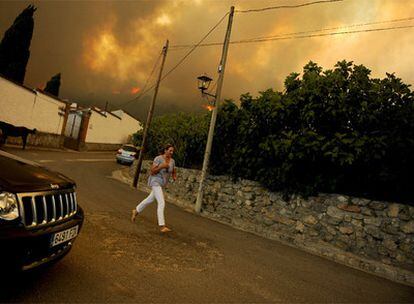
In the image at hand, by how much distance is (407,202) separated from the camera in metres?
6.83

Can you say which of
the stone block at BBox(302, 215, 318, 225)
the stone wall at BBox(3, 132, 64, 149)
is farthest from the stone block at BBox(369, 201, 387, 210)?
the stone wall at BBox(3, 132, 64, 149)

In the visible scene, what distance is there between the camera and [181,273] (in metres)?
4.04

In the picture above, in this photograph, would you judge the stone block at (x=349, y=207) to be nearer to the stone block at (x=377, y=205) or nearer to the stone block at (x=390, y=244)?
the stone block at (x=377, y=205)

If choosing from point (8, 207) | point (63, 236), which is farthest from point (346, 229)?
point (8, 207)

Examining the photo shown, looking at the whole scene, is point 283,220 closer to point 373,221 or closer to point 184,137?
point 373,221

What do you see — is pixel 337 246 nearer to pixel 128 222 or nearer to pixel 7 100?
pixel 128 222

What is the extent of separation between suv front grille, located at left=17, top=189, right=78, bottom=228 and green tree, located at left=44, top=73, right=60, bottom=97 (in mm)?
51409

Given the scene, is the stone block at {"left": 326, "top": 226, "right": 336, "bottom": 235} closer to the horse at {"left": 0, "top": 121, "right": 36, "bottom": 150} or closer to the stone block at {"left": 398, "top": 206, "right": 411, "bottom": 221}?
the stone block at {"left": 398, "top": 206, "right": 411, "bottom": 221}

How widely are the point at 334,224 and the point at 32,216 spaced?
684cm

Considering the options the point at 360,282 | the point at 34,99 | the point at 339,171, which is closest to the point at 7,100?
the point at 34,99

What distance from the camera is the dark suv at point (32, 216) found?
2.32m

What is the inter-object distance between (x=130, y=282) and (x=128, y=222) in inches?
113

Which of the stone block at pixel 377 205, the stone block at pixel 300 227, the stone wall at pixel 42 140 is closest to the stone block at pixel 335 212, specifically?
the stone block at pixel 377 205

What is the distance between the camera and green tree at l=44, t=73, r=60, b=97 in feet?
158
